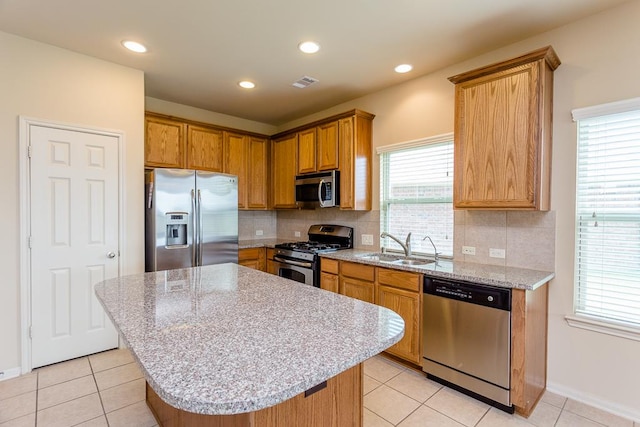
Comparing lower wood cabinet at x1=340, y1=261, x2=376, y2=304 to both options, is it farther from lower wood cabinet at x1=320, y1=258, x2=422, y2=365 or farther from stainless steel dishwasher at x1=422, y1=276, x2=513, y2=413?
stainless steel dishwasher at x1=422, y1=276, x2=513, y2=413

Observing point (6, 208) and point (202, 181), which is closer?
point (6, 208)

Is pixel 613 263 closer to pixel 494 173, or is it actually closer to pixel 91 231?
pixel 494 173

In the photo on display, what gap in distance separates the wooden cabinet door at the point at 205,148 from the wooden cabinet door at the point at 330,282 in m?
2.02

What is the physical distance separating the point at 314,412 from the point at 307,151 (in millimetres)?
3264

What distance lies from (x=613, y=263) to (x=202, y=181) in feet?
11.9

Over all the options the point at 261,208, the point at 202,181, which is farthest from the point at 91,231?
the point at 261,208

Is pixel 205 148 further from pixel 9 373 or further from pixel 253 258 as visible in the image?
pixel 9 373

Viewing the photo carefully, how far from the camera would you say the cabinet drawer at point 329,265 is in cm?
331

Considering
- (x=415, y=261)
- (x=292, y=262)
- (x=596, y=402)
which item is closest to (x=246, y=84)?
(x=292, y=262)

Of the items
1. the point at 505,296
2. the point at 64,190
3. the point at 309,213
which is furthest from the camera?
the point at 309,213

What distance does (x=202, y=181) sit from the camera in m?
3.49

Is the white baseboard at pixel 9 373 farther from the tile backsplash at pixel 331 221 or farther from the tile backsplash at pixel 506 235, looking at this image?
the tile backsplash at pixel 506 235

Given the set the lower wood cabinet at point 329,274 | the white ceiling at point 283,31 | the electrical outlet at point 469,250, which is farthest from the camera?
the lower wood cabinet at point 329,274

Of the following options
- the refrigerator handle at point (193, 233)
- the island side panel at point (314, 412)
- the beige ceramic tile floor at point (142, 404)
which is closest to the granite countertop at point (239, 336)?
the island side panel at point (314, 412)
